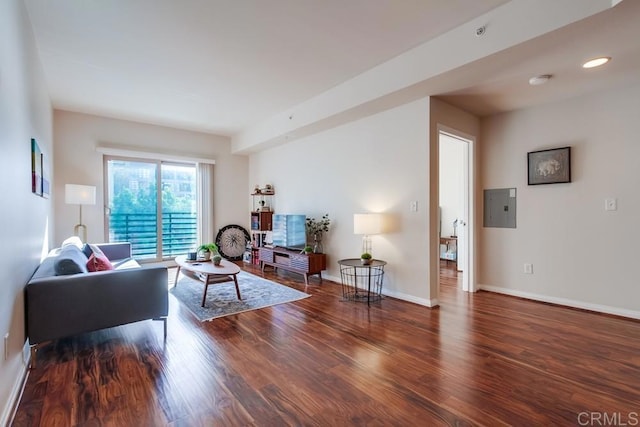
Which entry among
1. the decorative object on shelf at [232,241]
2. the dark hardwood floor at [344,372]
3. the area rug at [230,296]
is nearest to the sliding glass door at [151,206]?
the decorative object on shelf at [232,241]

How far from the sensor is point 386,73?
11.2 feet

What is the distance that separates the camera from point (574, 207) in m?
3.58

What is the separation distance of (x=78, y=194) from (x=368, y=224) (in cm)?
433

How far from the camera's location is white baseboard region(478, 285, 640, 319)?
127 inches

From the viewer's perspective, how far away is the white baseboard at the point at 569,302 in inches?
127

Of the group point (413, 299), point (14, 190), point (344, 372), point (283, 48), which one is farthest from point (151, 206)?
point (344, 372)

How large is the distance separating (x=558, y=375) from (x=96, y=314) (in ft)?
11.4

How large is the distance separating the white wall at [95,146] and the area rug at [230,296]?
2.13 metres

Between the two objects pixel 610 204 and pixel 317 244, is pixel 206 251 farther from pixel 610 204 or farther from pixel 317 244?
pixel 610 204

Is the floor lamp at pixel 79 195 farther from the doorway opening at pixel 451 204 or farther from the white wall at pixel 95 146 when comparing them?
the doorway opening at pixel 451 204

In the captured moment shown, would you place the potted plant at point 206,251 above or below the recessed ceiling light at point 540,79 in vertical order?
below

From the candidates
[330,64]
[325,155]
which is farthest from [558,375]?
[325,155]

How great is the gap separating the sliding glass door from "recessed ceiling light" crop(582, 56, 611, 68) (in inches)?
251

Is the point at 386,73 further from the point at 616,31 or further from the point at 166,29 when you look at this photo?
the point at 166,29
